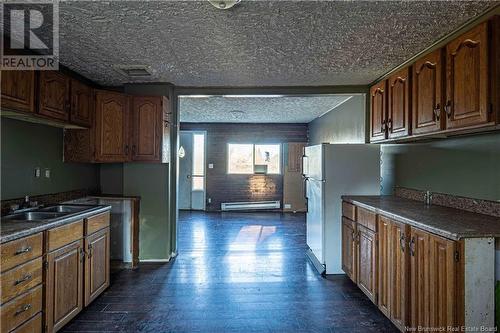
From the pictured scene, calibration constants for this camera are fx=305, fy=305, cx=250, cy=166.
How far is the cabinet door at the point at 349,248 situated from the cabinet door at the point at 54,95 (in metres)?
3.10

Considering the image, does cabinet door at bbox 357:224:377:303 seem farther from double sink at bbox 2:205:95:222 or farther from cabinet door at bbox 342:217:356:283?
double sink at bbox 2:205:95:222

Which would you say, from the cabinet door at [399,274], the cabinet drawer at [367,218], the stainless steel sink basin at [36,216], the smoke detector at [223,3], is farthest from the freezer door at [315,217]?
the stainless steel sink basin at [36,216]

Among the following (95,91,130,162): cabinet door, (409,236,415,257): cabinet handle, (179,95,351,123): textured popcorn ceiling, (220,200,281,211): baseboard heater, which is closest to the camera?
(409,236,415,257): cabinet handle

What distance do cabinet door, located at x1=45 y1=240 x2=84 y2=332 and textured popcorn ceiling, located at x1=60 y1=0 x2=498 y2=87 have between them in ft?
5.58

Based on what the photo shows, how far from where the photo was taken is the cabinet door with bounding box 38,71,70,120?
2.61 meters

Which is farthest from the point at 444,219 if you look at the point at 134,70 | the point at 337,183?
the point at 134,70

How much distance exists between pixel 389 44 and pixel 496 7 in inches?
29.9

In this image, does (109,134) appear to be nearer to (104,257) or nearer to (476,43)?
(104,257)

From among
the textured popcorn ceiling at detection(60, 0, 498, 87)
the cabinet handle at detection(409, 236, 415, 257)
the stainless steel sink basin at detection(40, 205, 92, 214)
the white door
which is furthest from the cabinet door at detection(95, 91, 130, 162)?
the white door

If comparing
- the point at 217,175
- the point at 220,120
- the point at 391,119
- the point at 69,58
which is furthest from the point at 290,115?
the point at 69,58

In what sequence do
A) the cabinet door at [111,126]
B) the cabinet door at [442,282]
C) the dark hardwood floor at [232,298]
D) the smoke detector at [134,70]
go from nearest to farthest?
the cabinet door at [442,282], the dark hardwood floor at [232,298], the smoke detector at [134,70], the cabinet door at [111,126]

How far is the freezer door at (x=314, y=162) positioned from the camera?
12.0 feet

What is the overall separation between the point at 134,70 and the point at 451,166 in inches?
131

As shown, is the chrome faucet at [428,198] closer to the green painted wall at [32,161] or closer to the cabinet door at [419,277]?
the cabinet door at [419,277]
